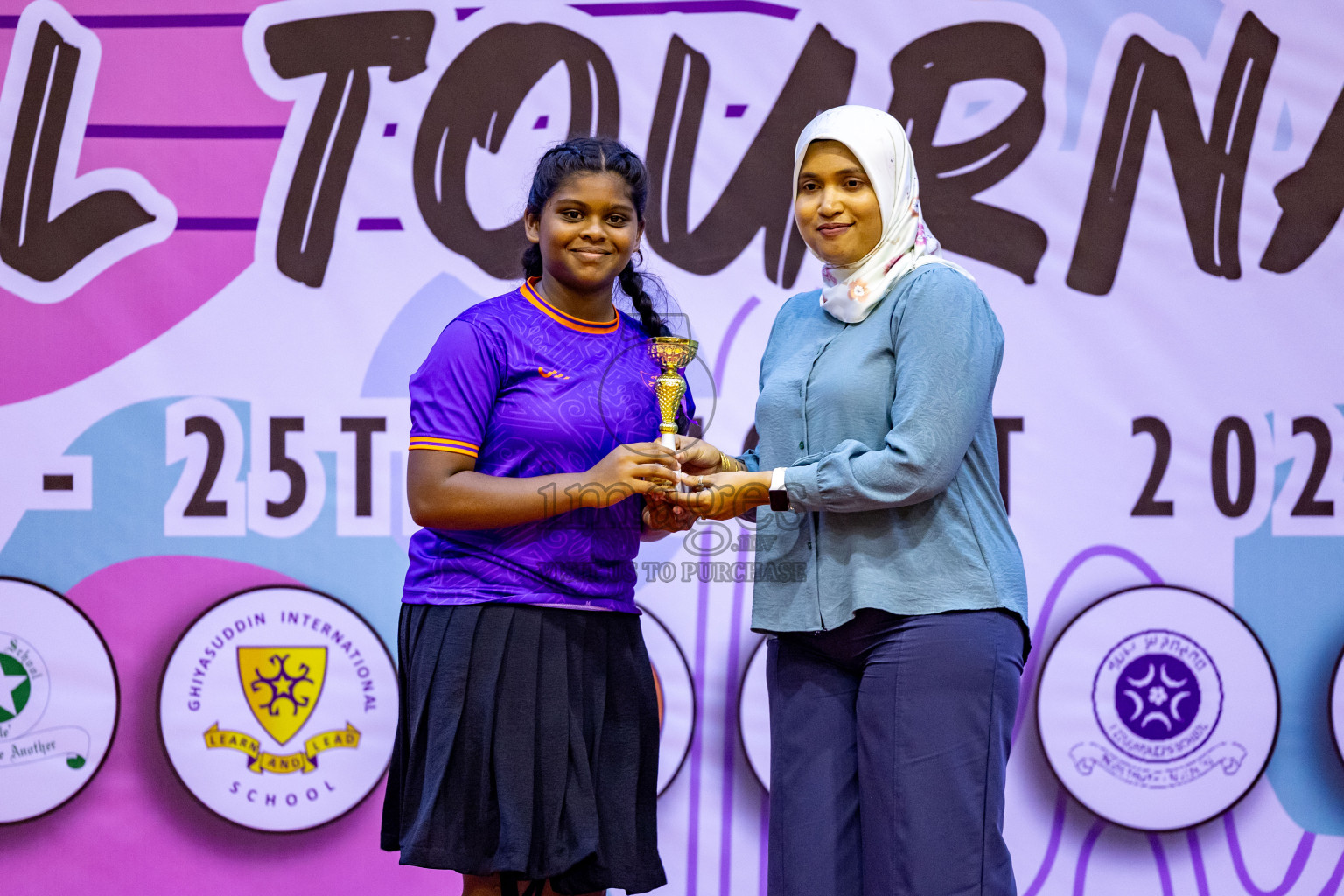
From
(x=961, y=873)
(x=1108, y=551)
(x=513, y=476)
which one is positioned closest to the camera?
(x=961, y=873)

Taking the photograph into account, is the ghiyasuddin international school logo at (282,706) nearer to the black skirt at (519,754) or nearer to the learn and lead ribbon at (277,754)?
the learn and lead ribbon at (277,754)

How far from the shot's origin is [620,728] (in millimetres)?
1917

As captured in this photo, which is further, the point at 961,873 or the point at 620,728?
the point at 620,728

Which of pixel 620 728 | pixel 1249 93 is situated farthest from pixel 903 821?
pixel 1249 93

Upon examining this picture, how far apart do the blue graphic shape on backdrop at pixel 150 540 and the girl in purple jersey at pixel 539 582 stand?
0.93 metres

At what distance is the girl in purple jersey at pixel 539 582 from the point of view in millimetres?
1801

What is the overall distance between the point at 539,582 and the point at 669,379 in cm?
42

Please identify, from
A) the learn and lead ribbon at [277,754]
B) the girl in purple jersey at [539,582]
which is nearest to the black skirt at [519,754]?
the girl in purple jersey at [539,582]

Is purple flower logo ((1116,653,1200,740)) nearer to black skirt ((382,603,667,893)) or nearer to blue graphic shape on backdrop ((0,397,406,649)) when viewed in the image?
black skirt ((382,603,667,893))

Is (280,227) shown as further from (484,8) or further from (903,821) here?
(903,821)

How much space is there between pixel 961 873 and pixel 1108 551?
53.2 inches

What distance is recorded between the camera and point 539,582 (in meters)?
1.86

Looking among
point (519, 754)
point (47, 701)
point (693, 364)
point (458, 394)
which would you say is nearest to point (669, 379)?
point (458, 394)

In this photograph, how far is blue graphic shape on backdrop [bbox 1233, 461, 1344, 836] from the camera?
2734mm
